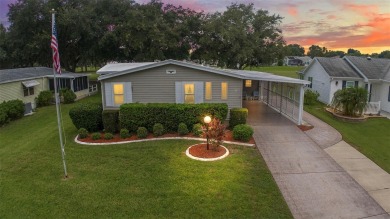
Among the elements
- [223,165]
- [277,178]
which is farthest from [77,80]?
[277,178]

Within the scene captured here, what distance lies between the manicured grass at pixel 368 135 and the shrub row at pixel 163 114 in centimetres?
703

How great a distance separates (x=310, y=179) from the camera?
9727 millimetres

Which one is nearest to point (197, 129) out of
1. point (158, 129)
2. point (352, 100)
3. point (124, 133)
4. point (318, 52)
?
point (158, 129)

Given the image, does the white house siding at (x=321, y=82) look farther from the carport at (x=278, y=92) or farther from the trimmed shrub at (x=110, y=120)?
the trimmed shrub at (x=110, y=120)

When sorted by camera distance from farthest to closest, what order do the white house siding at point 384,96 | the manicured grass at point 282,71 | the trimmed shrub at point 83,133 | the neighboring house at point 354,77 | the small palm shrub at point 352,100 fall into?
the manicured grass at point 282,71
the neighboring house at point 354,77
the white house siding at point 384,96
the small palm shrub at point 352,100
the trimmed shrub at point 83,133

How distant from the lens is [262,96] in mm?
25266

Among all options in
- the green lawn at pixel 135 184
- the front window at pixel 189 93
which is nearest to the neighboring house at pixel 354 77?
the front window at pixel 189 93

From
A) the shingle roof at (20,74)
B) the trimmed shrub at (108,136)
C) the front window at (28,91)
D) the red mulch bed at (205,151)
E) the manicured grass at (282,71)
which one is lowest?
the red mulch bed at (205,151)

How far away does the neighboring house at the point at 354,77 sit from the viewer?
2292 cm

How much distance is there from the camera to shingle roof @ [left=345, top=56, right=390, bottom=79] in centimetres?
2348

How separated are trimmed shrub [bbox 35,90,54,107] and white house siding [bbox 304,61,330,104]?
2381 centimetres

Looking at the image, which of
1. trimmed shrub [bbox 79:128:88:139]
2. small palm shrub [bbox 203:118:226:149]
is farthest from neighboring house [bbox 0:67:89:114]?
small palm shrub [bbox 203:118:226:149]

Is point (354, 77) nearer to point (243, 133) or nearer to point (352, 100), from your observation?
point (352, 100)

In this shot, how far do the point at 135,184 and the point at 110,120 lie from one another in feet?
19.9
